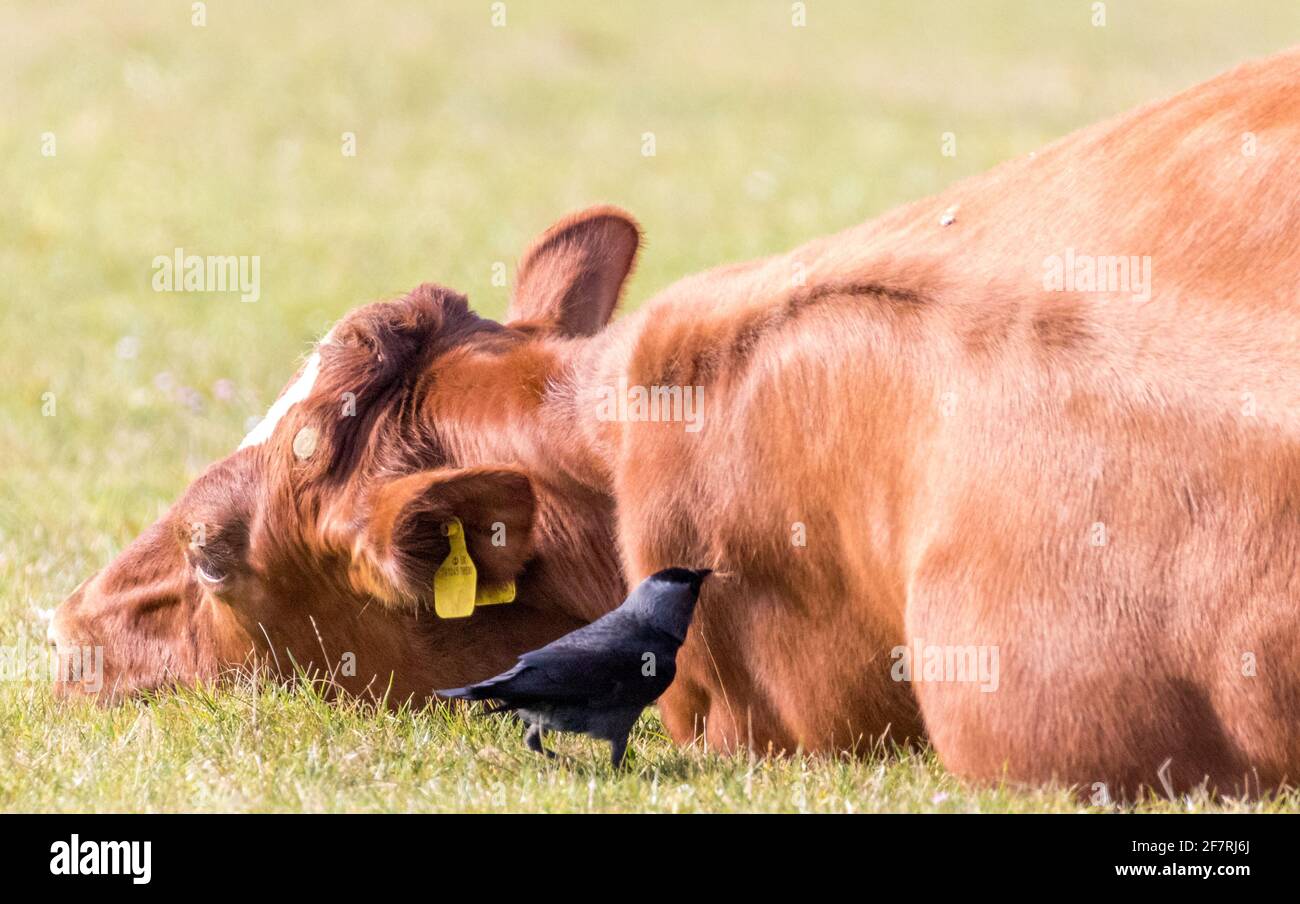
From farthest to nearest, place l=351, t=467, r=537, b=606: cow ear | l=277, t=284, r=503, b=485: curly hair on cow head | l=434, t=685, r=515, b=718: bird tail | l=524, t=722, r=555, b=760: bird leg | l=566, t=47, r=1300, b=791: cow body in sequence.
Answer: l=277, t=284, r=503, b=485: curly hair on cow head
l=524, t=722, r=555, b=760: bird leg
l=351, t=467, r=537, b=606: cow ear
l=434, t=685, r=515, b=718: bird tail
l=566, t=47, r=1300, b=791: cow body

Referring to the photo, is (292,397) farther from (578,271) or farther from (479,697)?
(479,697)

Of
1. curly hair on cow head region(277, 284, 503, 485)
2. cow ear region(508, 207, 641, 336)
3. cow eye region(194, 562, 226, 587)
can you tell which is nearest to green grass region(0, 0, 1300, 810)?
cow eye region(194, 562, 226, 587)

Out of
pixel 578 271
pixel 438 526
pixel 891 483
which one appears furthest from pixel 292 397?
pixel 891 483

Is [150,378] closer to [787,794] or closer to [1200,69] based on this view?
[787,794]

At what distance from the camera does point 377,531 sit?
3.99 meters

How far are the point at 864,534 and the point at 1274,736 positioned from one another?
90cm

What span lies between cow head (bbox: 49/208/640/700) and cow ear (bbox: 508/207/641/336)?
30cm

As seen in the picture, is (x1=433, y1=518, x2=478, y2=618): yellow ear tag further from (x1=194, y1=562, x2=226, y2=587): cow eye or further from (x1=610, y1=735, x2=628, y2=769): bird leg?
(x1=194, y1=562, x2=226, y2=587): cow eye

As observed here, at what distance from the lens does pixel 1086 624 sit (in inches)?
133

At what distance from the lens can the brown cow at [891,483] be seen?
3.37 metres

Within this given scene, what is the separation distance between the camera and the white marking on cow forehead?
173 inches

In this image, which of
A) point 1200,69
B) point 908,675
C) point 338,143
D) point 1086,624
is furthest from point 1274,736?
point 1200,69

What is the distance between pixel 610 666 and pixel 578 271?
1.45m

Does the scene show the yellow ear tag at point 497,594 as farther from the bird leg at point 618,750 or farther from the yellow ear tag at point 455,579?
the bird leg at point 618,750
